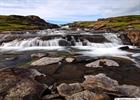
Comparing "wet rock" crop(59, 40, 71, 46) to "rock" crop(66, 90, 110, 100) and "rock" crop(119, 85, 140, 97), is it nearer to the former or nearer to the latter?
"rock" crop(119, 85, 140, 97)

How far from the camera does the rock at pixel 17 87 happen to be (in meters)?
14.0

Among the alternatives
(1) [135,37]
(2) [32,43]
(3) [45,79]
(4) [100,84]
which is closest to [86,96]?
(4) [100,84]

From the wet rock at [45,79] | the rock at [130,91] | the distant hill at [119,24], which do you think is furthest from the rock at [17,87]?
the distant hill at [119,24]

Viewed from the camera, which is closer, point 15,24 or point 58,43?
point 58,43

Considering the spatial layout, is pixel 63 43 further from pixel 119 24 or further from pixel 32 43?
pixel 119 24

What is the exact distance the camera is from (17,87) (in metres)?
14.5

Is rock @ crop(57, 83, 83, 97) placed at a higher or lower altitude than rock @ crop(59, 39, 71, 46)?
higher

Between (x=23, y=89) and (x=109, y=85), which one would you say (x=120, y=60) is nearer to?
(x=109, y=85)

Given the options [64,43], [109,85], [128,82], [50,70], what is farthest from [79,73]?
[64,43]

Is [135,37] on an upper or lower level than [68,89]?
lower

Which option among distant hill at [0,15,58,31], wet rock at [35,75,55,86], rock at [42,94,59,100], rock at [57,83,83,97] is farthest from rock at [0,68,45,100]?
distant hill at [0,15,58,31]

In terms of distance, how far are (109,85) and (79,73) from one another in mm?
5745

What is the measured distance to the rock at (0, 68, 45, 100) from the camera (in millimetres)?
14016

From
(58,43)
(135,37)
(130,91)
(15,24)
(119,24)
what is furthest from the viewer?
(15,24)
